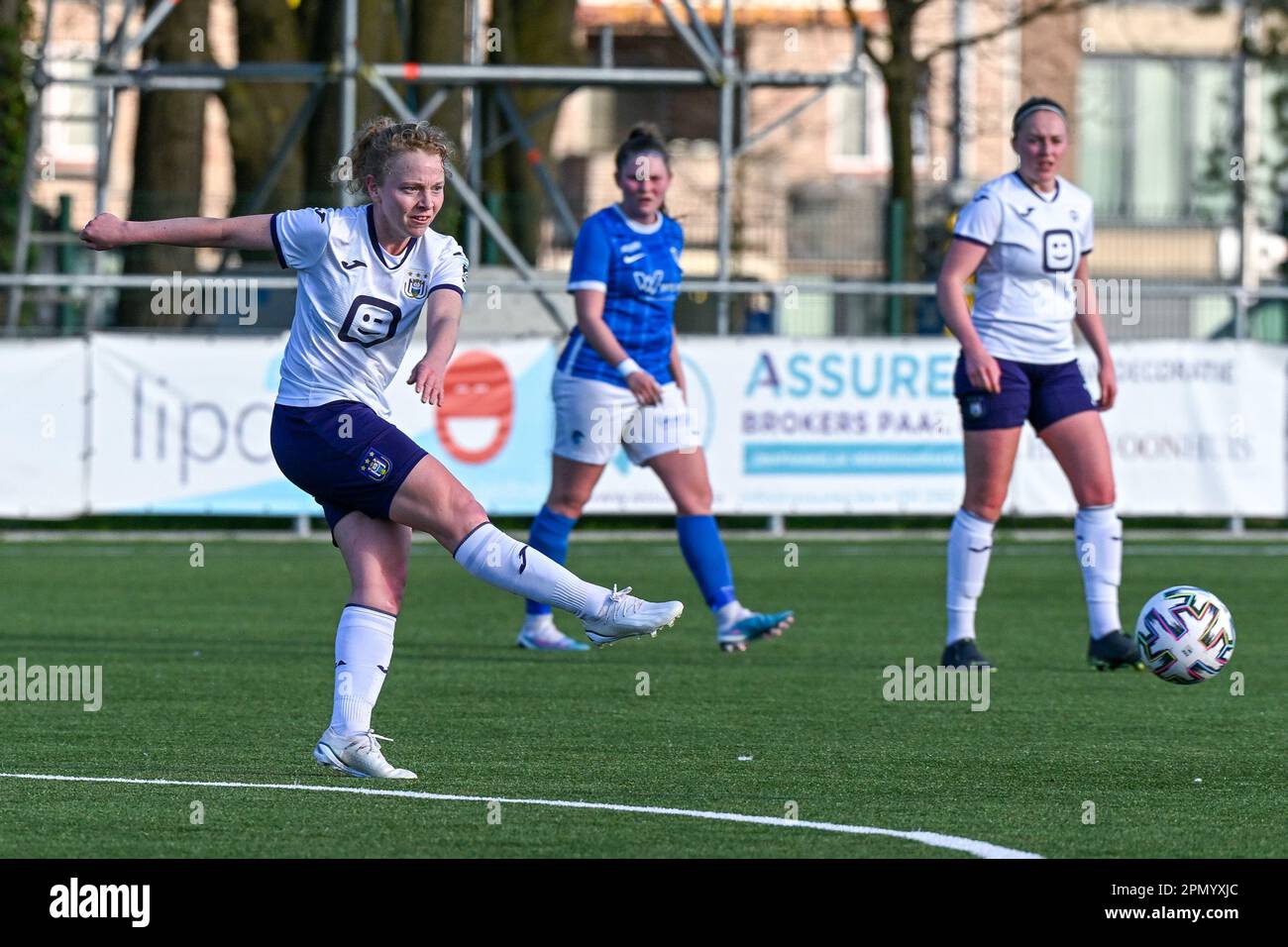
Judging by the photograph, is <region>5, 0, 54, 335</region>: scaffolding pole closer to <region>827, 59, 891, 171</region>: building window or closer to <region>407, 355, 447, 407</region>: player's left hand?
<region>407, 355, 447, 407</region>: player's left hand

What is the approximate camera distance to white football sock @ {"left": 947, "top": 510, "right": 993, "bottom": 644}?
10344mm

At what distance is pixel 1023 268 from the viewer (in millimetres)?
10180

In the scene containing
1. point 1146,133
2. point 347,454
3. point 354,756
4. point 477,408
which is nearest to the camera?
point 347,454

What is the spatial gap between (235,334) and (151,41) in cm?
784

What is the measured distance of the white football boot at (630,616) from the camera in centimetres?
709

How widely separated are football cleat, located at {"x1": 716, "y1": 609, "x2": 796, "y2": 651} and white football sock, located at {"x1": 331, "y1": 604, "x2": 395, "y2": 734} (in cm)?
345

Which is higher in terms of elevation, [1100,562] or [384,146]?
[384,146]

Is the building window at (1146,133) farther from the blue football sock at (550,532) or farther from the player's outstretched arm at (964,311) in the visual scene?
the player's outstretched arm at (964,311)

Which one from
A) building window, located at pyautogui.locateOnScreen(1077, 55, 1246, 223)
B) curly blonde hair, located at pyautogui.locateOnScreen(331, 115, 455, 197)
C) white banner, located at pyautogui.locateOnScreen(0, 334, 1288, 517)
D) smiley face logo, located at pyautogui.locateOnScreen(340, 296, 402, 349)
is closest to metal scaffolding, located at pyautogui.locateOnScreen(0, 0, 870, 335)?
white banner, located at pyautogui.locateOnScreen(0, 334, 1288, 517)

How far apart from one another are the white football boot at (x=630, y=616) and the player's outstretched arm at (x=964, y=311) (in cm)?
294

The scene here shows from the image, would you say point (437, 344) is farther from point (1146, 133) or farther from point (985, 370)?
point (1146, 133)

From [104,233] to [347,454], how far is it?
0.89 meters

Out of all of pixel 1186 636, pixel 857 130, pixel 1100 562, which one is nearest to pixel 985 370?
pixel 1100 562
